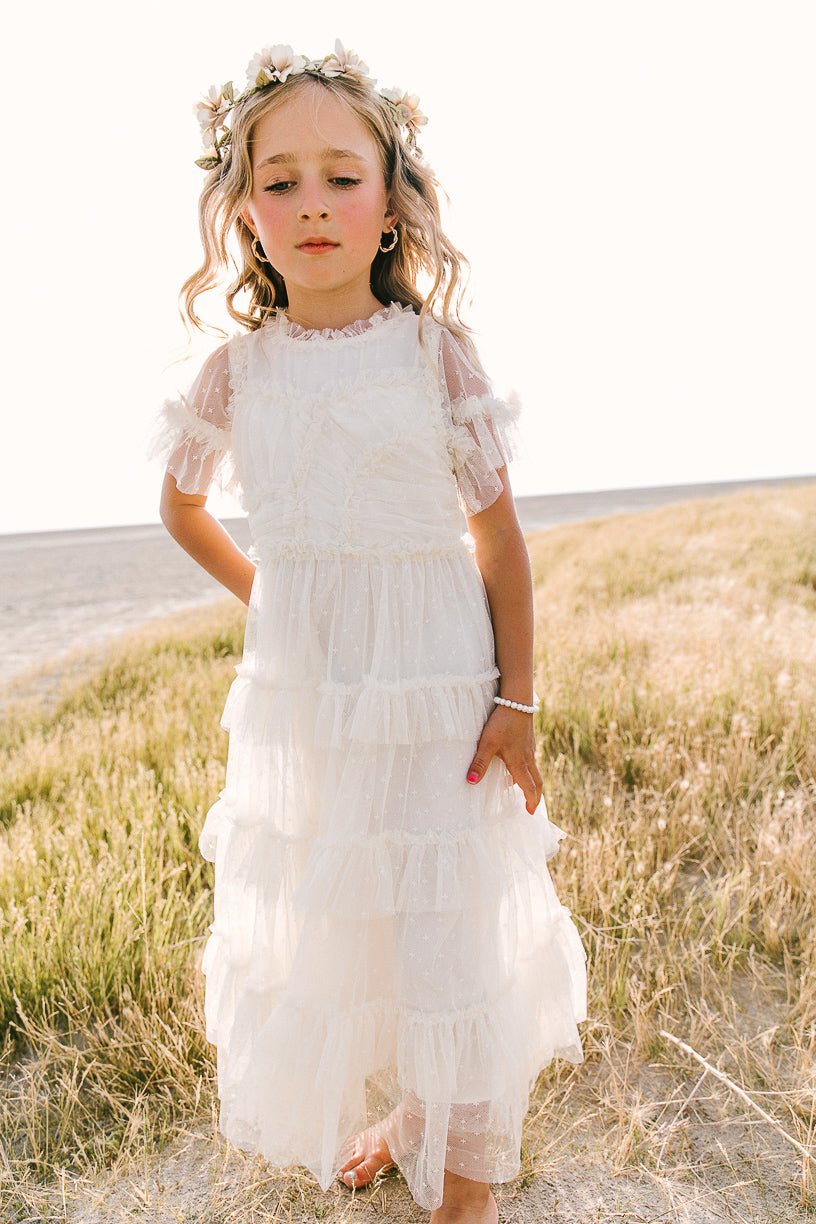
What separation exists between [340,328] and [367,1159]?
1.85m

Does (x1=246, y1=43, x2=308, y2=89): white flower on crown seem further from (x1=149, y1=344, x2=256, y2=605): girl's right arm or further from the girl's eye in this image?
(x1=149, y1=344, x2=256, y2=605): girl's right arm

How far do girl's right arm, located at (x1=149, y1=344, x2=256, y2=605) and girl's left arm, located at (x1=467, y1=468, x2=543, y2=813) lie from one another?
598mm

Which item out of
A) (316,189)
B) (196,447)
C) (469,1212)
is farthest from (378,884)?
(316,189)

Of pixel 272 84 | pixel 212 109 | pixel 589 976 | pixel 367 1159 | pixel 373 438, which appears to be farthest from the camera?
pixel 589 976

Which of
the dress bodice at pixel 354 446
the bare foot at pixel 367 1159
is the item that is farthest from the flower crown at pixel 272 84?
the bare foot at pixel 367 1159

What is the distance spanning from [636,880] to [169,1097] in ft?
4.76

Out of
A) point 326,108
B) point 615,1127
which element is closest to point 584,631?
point 615,1127

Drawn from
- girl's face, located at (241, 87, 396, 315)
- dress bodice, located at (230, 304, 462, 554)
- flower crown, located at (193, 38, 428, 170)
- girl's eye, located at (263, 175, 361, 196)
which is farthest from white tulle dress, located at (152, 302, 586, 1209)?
flower crown, located at (193, 38, 428, 170)

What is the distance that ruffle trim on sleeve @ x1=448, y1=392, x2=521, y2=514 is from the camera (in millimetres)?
1599

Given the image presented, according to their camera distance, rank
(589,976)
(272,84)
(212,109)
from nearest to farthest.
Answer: (272,84) < (212,109) < (589,976)

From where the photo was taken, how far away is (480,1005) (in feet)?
5.36

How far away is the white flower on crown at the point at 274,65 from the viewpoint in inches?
64.7

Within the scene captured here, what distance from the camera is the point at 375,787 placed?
5.31 ft

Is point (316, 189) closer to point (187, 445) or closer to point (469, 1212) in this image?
point (187, 445)
